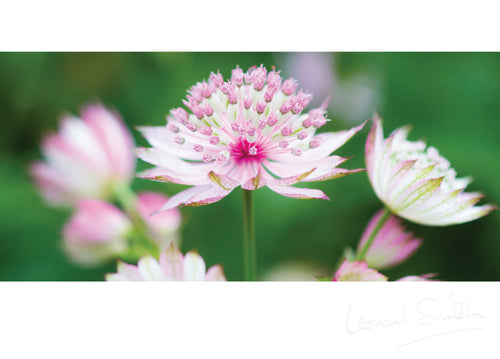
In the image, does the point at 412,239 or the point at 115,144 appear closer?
the point at 412,239

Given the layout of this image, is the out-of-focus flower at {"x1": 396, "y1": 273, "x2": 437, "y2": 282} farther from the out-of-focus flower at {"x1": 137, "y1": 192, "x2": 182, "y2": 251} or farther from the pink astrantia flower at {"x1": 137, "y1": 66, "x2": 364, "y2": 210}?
the out-of-focus flower at {"x1": 137, "y1": 192, "x2": 182, "y2": 251}

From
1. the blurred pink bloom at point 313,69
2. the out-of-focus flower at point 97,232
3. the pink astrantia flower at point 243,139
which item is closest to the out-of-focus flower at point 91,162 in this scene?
the out-of-focus flower at point 97,232

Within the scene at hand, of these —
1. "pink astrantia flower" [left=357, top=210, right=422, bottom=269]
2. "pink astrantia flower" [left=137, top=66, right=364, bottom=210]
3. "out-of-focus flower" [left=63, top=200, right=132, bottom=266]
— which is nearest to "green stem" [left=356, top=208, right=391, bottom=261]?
"pink astrantia flower" [left=357, top=210, right=422, bottom=269]

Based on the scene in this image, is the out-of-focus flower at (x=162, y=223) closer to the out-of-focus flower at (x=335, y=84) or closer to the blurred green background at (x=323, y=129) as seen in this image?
the blurred green background at (x=323, y=129)

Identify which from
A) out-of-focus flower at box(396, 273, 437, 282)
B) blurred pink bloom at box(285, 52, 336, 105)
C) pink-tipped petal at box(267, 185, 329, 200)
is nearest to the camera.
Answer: pink-tipped petal at box(267, 185, 329, 200)

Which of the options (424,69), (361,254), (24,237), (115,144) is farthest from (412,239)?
(24,237)
